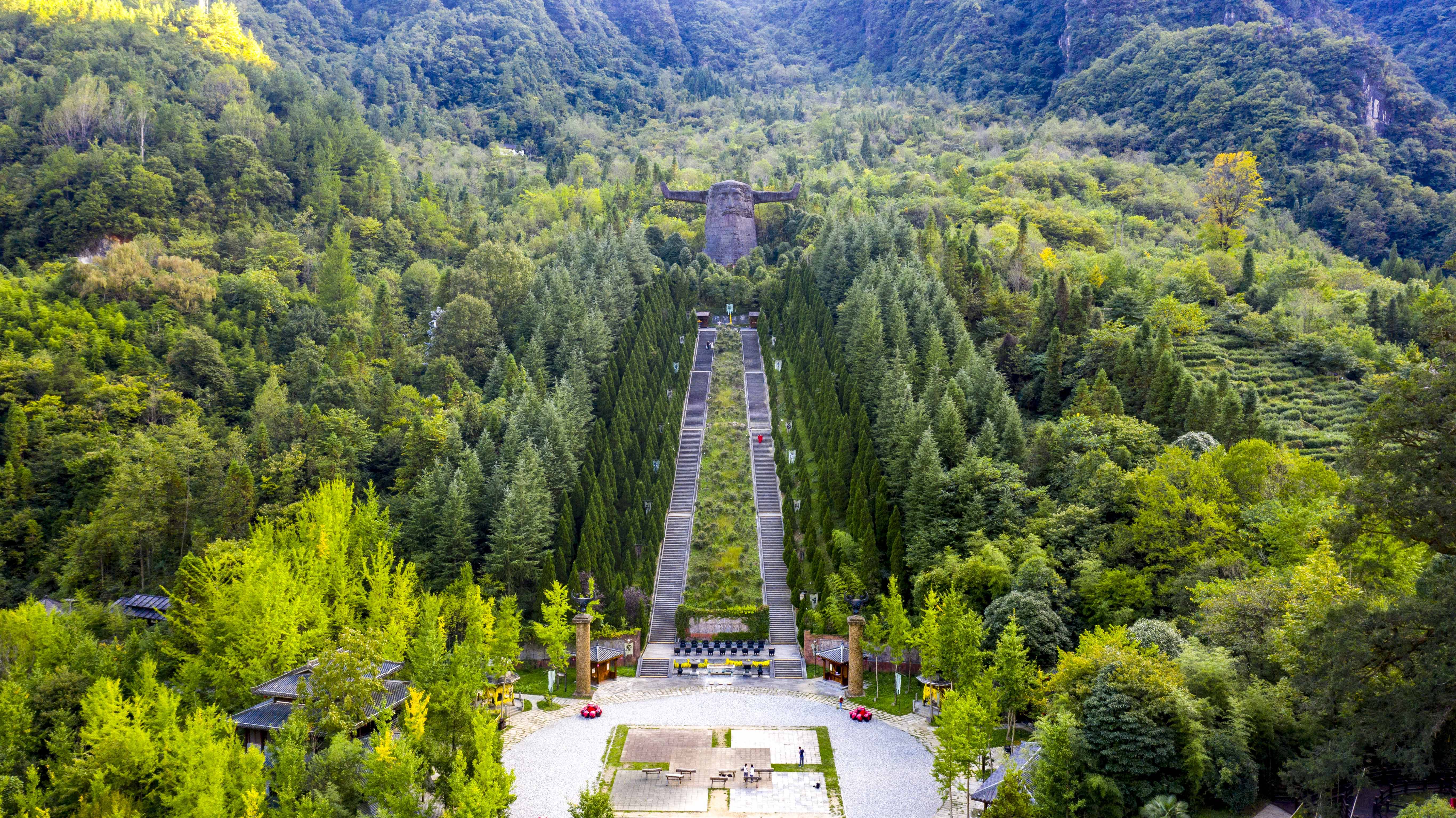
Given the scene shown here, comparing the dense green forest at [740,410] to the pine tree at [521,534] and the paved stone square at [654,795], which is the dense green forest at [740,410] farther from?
the paved stone square at [654,795]

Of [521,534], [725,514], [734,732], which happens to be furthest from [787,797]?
[725,514]

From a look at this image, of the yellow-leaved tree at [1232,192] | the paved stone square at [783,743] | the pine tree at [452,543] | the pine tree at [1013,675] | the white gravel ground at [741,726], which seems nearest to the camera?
the white gravel ground at [741,726]

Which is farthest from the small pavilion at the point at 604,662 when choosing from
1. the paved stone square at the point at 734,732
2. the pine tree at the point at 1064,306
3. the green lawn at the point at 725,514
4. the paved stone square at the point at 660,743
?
the pine tree at the point at 1064,306

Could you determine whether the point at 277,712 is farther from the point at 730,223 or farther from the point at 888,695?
the point at 730,223

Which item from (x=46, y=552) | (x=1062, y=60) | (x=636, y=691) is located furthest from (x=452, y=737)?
(x=1062, y=60)

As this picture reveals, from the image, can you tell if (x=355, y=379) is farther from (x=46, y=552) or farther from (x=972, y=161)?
(x=972, y=161)
